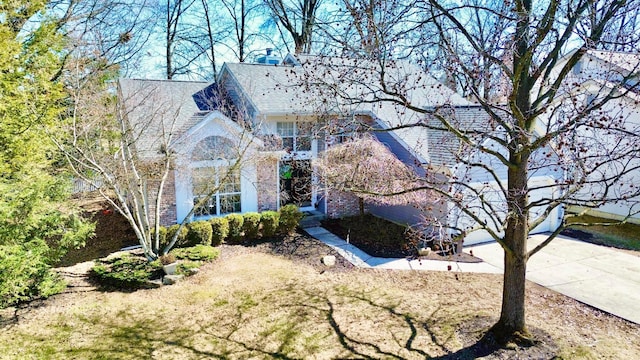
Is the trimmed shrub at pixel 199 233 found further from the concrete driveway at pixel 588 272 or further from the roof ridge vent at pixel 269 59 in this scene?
the roof ridge vent at pixel 269 59

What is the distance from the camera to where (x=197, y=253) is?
1195 cm

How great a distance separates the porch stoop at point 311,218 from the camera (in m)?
15.8

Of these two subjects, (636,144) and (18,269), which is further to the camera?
(18,269)

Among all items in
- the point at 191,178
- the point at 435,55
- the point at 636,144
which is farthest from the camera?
the point at 191,178

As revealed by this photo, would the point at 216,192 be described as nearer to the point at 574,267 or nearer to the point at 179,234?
the point at 179,234

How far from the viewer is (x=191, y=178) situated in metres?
13.6

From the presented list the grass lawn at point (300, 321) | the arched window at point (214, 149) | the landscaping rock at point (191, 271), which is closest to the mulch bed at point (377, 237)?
the grass lawn at point (300, 321)

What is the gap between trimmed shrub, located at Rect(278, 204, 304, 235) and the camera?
47.3ft

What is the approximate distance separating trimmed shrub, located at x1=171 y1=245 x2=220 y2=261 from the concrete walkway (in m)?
3.97

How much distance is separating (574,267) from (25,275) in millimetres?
14002

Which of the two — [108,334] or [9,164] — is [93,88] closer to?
[9,164]

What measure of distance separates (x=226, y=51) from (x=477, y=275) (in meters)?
26.4

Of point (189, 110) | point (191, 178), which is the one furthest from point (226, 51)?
point (191, 178)

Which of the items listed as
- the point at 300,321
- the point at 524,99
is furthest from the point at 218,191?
→ the point at 524,99
